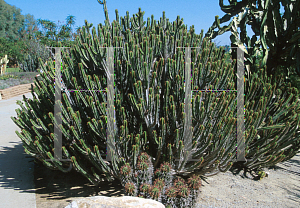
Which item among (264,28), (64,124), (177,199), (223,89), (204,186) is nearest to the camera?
(177,199)

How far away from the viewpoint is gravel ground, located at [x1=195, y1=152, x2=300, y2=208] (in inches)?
159

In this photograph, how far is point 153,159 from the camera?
157 inches

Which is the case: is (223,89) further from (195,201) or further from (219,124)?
(195,201)

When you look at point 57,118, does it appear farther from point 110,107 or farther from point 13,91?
point 13,91

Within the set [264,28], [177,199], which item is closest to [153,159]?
[177,199]

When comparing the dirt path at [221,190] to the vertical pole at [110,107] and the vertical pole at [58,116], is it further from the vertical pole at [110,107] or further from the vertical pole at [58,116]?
the vertical pole at [110,107]

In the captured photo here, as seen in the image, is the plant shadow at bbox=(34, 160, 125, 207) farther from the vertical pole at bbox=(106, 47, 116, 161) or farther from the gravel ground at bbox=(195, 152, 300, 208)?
the gravel ground at bbox=(195, 152, 300, 208)

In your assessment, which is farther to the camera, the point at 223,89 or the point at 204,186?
the point at 204,186

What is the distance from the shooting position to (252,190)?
4.47 meters

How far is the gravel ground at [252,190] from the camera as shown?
404 cm

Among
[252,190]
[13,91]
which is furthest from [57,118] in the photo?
[13,91]

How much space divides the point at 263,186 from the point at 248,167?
18.7 inches

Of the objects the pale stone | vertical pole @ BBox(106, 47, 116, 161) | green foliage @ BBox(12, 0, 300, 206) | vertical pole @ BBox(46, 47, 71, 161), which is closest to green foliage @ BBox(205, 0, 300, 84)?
green foliage @ BBox(12, 0, 300, 206)

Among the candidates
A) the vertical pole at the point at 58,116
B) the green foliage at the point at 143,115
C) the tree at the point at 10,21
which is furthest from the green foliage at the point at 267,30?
the tree at the point at 10,21
